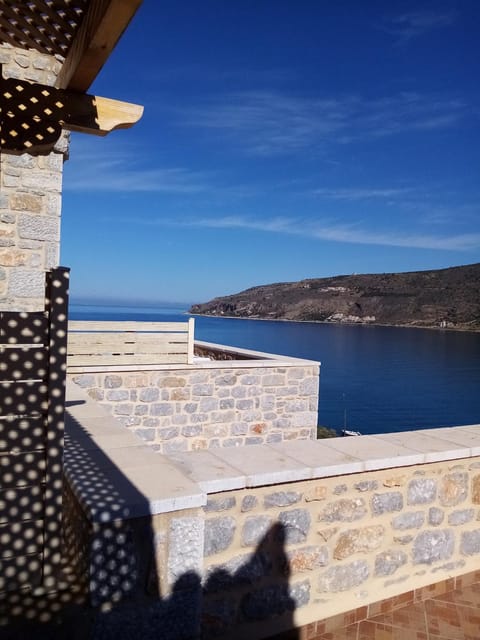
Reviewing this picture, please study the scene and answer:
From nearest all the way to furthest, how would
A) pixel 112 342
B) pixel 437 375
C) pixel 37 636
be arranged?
pixel 37 636
pixel 112 342
pixel 437 375

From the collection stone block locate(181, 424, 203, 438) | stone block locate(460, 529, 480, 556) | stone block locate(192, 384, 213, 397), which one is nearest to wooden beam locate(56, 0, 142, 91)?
stone block locate(460, 529, 480, 556)

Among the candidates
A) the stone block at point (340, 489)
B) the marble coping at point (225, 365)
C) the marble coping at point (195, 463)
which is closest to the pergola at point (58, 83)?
the marble coping at point (195, 463)

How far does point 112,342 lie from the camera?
21.4ft

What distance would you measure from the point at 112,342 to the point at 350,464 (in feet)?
15.0

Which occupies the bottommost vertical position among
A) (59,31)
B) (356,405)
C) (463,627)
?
(356,405)

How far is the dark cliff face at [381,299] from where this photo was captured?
209ft

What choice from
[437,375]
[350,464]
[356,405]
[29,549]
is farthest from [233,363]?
[437,375]

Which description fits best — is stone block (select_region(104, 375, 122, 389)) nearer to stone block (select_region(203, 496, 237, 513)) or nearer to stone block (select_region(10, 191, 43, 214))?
stone block (select_region(10, 191, 43, 214))

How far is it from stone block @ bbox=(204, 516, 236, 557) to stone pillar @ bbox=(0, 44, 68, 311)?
284cm

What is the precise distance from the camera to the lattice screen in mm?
2459

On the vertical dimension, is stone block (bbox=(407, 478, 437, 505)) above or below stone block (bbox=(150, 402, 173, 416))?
above

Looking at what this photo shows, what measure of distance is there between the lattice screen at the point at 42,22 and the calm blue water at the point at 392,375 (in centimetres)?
3093

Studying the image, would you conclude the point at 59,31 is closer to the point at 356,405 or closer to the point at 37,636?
the point at 37,636

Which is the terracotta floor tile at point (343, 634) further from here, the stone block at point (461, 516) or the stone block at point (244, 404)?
the stone block at point (244, 404)
